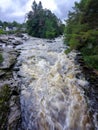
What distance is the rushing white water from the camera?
8.31m

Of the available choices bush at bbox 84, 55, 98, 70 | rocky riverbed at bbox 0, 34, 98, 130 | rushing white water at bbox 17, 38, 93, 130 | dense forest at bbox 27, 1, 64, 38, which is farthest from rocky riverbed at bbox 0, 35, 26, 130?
dense forest at bbox 27, 1, 64, 38

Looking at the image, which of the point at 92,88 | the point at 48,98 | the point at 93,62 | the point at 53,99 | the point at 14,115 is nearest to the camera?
the point at 14,115

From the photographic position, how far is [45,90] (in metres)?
10.9

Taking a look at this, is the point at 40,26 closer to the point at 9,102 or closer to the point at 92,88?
the point at 92,88

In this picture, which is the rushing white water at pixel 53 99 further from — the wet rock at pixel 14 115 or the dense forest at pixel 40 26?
the dense forest at pixel 40 26

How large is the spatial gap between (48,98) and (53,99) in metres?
0.28

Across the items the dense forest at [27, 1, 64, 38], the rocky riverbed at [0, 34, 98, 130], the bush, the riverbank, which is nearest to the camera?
the rocky riverbed at [0, 34, 98, 130]

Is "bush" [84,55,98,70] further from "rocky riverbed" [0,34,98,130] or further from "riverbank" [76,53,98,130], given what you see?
"rocky riverbed" [0,34,98,130]

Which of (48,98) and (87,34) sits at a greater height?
(87,34)

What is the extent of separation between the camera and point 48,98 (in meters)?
10.1

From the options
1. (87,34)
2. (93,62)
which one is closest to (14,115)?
(93,62)

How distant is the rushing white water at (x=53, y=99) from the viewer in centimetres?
831

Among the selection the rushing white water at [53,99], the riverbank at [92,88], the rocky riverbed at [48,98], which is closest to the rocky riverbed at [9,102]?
the rocky riverbed at [48,98]

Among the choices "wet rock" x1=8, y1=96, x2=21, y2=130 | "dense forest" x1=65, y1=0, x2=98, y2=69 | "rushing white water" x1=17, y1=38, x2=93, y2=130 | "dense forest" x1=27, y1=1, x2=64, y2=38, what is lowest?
"dense forest" x1=27, y1=1, x2=64, y2=38
